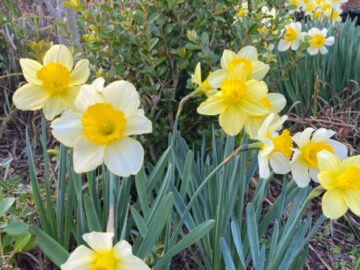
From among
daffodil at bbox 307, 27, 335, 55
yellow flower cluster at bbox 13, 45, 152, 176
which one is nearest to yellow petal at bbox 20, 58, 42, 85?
yellow flower cluster at bbox 13, 45, 152, 176

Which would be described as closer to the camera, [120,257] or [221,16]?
[120,257]

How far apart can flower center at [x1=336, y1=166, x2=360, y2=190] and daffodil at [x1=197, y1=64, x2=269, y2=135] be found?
24 cm

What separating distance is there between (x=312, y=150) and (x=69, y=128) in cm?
64

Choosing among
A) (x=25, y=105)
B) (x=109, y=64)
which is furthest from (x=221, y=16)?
(x=25, y=105)

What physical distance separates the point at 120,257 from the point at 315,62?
2.37 meters

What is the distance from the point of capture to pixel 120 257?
0.67 m

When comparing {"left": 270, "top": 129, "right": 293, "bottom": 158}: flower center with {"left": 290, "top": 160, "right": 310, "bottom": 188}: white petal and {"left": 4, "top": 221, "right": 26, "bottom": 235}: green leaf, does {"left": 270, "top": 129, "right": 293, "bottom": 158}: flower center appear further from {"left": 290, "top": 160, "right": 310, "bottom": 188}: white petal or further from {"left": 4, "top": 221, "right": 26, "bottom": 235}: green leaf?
{"left": 4, "top": 221, "right": 26, "bottom": 235}: green leaf

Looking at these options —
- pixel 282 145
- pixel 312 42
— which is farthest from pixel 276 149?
pixel 312 42

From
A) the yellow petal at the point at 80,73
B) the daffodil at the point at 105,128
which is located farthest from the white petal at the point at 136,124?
the yellow petal at the point at 80,73

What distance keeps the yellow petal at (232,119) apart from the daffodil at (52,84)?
0.39 metres

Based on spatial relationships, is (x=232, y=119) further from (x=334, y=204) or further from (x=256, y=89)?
(x=334, y=204)

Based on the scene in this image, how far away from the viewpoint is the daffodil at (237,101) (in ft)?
3.06

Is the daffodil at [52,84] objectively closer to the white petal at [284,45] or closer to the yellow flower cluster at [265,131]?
the yellow flower cluster at [265,131]

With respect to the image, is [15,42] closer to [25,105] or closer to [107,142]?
[25,105]
